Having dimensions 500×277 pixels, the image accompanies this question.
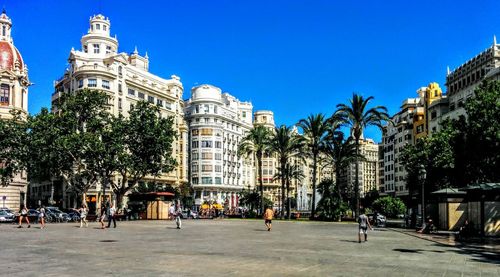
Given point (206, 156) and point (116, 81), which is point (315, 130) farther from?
point (206, 156)

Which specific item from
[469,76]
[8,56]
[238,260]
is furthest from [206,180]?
[238,260]

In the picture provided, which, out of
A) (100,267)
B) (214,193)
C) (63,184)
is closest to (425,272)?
(100,267)

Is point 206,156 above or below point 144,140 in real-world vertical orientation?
above

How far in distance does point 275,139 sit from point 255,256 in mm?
46512

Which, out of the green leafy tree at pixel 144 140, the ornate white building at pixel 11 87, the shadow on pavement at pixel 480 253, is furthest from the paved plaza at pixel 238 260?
the ornate white building at pixel 11 87

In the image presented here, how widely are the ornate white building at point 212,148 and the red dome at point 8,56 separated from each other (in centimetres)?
5337

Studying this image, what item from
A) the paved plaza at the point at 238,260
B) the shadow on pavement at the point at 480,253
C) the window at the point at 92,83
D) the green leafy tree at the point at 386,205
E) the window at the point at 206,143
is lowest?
the green leafy tree at the point at 386,205

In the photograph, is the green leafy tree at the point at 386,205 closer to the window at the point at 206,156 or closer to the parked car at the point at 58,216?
the parked car at the point at 58,216

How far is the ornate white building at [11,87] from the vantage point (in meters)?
68.2

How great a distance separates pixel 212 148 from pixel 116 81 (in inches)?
1447

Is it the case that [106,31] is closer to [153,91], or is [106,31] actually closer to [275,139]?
[153,91]

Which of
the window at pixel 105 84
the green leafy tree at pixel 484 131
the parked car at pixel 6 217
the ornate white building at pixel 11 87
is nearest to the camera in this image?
the green leafy tree at pixel 484 131

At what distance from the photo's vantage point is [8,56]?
72438 millimetres

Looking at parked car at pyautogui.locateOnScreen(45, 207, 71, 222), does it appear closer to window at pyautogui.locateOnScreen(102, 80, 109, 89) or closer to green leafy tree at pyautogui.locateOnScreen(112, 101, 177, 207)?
green leafy tree at pyautogui.locateOnScreen(112, 101, 177, 207)
